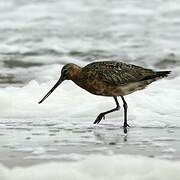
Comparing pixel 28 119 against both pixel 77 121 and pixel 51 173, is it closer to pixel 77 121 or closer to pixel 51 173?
pixel 77 121

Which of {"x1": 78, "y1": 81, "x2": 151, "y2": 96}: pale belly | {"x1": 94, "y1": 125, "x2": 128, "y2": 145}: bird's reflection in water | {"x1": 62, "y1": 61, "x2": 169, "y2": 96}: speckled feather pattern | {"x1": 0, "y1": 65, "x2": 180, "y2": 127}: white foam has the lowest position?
{"x1": 94, "y1": 125, "x2": 128, "y2": 145}: bird's reflection in water

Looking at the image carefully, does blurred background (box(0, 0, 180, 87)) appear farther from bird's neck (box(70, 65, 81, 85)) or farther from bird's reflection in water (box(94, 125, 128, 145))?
bird's reflection in water (box(94, 125, 128, 145))

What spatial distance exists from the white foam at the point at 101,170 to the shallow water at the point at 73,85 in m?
0.29

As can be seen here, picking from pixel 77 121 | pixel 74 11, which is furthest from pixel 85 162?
pixel 74 11

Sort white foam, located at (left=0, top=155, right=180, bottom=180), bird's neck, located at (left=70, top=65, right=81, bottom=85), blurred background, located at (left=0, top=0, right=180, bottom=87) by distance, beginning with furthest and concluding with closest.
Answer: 1. blurred background, located at (left=0, top=0, right=180, bottom=87)
2. bird's neck, located at (left=70, top=65, right=81, bottom=85)
3. white foam, located at (left=0, top=155, right=180, bottom=180)

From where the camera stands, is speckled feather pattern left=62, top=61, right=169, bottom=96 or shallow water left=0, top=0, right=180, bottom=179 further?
speckled feather pattern left=62, top=61, right=169, bottom=96

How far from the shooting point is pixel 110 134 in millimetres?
8070

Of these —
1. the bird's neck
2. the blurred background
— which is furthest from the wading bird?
the blurred background

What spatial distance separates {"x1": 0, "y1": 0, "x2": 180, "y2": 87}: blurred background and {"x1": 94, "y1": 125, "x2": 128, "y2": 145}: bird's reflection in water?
3473 millimetres

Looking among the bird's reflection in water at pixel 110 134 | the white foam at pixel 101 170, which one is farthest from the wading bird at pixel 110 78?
the white foam at pixel 101 170

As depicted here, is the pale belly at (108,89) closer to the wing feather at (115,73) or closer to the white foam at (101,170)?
the wing feather at (115,73)

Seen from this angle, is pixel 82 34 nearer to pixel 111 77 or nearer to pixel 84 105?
pixel 84 105

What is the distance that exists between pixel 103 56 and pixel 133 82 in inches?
232

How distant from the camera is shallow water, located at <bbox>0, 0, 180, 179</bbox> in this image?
7.43 metres
